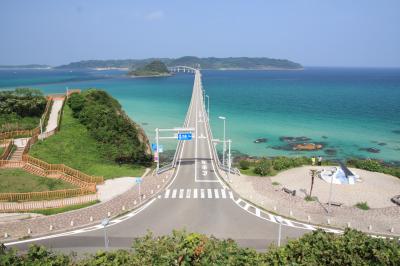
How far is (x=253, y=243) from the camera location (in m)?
24.3

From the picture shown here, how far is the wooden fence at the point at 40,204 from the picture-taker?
95.6 ft

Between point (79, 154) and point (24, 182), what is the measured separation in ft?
33.6

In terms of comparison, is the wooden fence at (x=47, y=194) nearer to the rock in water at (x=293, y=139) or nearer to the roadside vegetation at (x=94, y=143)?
the roadside vegetation at (x=94, y=143)

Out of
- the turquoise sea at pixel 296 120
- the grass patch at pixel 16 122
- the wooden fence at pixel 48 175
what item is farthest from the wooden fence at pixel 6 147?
the turquoise sea at pixel 296 120

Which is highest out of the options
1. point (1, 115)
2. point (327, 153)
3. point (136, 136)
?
point (1, 115)

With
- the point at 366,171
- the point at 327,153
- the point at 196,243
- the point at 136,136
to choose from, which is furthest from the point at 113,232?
the point at 327,153

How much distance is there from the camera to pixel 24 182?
3356 centimetres

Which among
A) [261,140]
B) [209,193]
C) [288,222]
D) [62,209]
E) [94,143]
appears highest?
[94,143]

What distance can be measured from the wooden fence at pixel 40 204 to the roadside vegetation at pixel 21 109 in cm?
Result: 2125

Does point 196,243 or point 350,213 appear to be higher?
point 196,243

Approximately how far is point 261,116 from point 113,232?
7557cm

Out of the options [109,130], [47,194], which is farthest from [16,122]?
[47,194]

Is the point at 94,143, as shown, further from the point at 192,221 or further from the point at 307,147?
the point at 307,147

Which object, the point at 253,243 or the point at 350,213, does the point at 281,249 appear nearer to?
the point at 253,243
